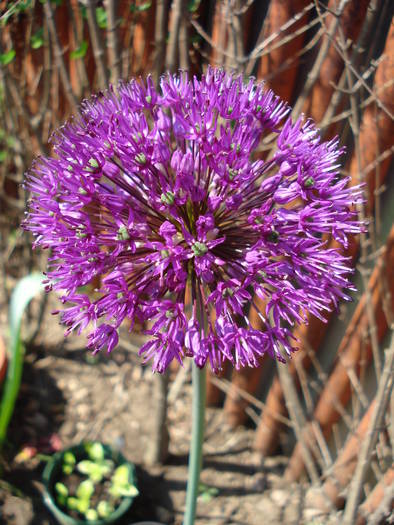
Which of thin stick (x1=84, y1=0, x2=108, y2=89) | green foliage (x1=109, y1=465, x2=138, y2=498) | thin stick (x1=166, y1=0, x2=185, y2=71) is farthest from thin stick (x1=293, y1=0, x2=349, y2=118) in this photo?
green foliage (x1=109, y1=465, x2=138, y2=498)

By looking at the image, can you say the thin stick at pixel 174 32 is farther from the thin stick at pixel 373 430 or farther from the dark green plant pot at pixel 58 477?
the dark green plant pot at pixel 58 477

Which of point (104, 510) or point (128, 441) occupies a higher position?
point (128, 441)

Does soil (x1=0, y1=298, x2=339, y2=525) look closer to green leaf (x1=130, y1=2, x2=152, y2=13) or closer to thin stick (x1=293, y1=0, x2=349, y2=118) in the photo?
thin stick (x1=293, y1=0, x2=349, y2=118)

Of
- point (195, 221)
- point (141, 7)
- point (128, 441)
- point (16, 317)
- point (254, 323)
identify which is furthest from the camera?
point (128, 441)

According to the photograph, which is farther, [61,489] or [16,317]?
[61,489]

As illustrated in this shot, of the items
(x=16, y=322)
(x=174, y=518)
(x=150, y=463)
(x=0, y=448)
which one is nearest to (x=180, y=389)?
(x=150, y=463)

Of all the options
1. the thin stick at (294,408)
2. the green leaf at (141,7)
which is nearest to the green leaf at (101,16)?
the green leaf at (141,7)

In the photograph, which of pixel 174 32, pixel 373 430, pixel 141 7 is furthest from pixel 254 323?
pixel 141 7

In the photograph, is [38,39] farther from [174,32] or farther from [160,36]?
[174,32]
